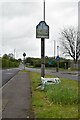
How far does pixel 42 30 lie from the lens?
66.9ft

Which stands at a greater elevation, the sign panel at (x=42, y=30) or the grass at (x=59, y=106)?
the sign panel at (x=42, y=30)

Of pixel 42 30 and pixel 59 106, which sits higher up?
pixel 42 30

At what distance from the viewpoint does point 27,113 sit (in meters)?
9.68

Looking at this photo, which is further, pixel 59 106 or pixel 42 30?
pixel 42 30

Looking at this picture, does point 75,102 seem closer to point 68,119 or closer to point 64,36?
point 68,119

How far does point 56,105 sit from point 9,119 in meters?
2.68

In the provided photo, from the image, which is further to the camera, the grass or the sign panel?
the sign panel

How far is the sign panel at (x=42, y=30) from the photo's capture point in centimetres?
2027

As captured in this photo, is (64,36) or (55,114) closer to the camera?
(55,114)

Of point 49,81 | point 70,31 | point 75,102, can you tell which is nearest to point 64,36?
point 70,31

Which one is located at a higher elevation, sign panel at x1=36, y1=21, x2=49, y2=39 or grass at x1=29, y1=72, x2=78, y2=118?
sign panel at x1=36, y1=21, x2=49, y2=39

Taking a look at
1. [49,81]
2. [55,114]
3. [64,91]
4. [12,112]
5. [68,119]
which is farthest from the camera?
[49,81]

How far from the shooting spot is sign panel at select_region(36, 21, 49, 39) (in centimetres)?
2027

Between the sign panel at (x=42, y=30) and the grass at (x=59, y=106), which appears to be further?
the sign panel at (x=42, y=30)
